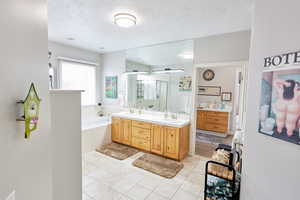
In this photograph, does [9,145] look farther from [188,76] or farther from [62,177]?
[188,76]

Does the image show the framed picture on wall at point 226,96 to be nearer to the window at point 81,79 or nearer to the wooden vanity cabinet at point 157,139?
the wooden vanity cabinet at point 157,139

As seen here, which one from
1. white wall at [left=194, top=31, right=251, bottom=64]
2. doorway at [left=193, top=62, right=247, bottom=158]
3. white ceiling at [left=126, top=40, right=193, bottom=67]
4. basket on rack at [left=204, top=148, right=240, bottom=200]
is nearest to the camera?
basket on rack at [left=204, top=148, right=240, bottom=200]

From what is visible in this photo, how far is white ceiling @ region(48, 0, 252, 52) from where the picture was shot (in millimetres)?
1893

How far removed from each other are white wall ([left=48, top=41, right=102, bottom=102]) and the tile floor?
2.54 metres

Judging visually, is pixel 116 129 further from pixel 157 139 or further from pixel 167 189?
pixel 167 189

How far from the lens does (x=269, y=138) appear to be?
1.11m

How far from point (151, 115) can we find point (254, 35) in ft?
9.78

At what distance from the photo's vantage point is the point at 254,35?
1.30 meters

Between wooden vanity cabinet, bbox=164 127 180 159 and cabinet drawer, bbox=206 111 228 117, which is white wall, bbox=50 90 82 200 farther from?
cabinet drawer, bbox=206 111 228 117

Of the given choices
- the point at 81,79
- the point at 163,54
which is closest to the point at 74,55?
the point at 81,79

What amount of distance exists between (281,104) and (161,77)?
3.02 meters

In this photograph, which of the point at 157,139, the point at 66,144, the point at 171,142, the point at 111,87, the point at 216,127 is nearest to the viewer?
the point at 66,144

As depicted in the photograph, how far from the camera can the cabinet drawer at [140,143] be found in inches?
134

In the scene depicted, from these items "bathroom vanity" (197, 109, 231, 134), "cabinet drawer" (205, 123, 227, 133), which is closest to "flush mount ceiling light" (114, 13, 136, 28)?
"bathroom vanity" (197, 109, 231, 134)
